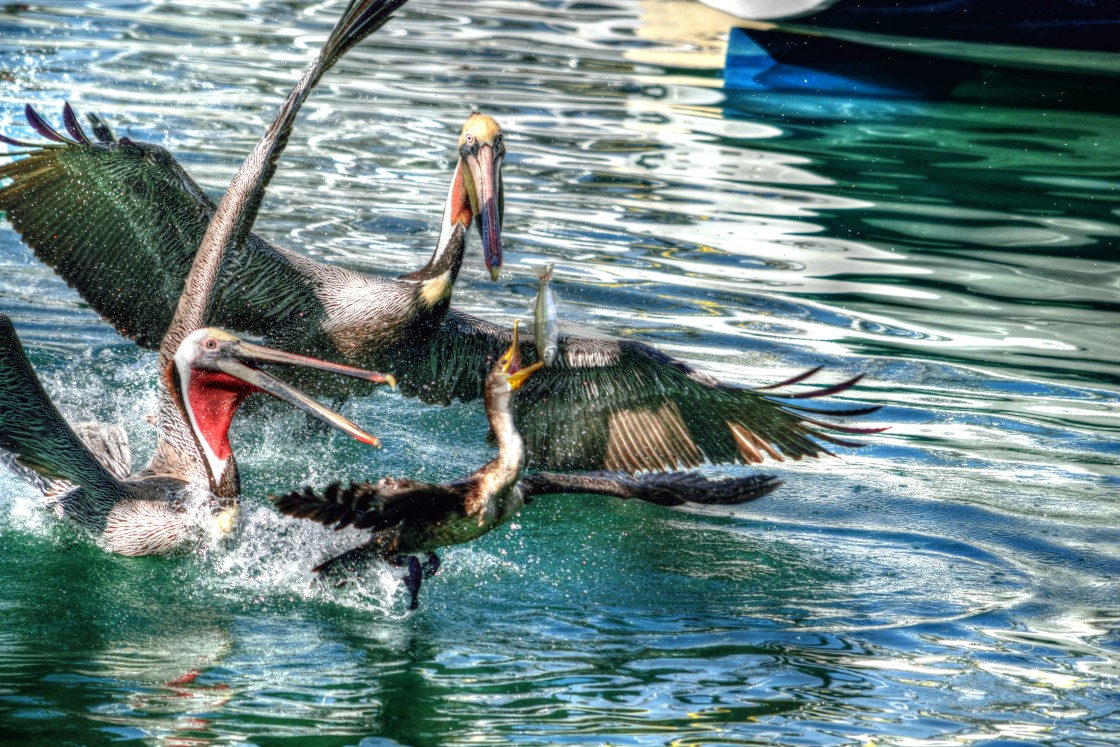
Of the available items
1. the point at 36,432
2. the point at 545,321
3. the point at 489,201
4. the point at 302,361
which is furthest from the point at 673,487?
the point at 36,432

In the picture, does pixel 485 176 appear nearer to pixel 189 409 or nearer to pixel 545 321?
pixel 545 321

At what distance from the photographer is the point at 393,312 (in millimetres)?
6289

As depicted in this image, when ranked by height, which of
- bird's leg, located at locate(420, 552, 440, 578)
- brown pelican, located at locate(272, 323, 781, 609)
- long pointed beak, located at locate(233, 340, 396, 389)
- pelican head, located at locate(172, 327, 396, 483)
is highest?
long pointed beak, located at locate(233, 340, 396, 389)

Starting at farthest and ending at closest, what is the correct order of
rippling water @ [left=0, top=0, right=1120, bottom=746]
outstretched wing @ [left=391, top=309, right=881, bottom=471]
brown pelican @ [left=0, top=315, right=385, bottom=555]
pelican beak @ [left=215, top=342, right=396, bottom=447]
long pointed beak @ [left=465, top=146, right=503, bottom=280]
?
1. long pointed beak @ [left=465, top=146, right=503, bottom=280]
2. outstretched wing @ [left=391, top=309, right=881, bottom=471]
3. brown pelican @ [left=0, top=315, right=385, bottom=555]
4. pelican beak @ [left=215, top=342, right=396, bottom=447]
5. rippling water @ [left=0, top=0, right=1120, bottom=746]

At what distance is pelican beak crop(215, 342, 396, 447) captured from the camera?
458 cm

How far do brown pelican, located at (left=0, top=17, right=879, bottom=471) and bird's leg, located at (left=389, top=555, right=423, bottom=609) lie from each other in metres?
1.32

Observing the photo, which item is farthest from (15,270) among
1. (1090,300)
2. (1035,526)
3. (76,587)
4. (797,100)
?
(797,100)

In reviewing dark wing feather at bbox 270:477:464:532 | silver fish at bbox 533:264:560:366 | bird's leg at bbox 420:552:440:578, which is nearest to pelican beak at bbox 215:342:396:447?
dark wing feather at bbox 270:477:464:532

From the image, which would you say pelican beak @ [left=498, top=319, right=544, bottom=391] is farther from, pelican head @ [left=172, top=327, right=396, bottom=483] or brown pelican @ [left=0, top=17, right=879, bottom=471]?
brown pelican @ [left=0, top=17, right=879, bottom=471]

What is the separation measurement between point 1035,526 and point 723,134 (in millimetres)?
7677

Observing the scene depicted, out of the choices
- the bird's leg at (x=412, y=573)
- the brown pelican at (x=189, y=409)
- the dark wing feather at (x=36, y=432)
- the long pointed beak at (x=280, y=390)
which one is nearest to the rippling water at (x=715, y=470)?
the bird's leg at (x=412, y=573)

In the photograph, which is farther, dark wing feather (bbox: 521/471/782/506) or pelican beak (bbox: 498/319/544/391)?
dark wing feather (bbox: 521/471/782/506)

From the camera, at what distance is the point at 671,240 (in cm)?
1023

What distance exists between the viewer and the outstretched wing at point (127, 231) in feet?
19.8
